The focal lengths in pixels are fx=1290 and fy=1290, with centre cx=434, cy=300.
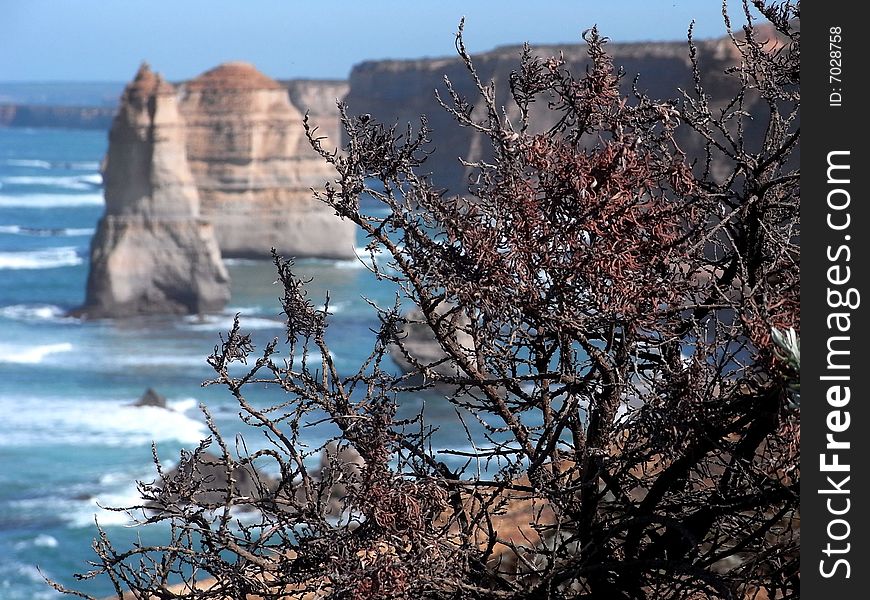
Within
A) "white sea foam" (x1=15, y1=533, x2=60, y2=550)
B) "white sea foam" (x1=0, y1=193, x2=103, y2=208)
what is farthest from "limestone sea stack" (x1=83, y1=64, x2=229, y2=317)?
"white sea foam" (x1=0, y1=193, x2=103, y2=208)

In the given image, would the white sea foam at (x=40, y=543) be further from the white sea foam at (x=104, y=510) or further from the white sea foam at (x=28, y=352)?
the white sea foam at (x=28, y=352)

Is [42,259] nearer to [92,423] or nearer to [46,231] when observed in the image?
[46,231]

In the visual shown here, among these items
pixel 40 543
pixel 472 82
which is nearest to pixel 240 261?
pixel 472 82

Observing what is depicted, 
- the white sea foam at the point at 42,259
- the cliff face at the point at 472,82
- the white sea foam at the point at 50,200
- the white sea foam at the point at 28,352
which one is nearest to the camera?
the white sea foam at the point at 28,352

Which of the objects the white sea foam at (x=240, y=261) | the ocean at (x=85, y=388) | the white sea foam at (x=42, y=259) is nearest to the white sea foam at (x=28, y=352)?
the ocean at (x=85, y=388)

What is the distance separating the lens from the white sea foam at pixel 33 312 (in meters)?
65.1

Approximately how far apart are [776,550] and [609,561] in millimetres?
621

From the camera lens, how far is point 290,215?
76.9 meters

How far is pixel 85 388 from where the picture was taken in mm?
50250

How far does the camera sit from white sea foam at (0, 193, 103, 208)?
346 ft

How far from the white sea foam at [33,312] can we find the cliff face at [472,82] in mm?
20673

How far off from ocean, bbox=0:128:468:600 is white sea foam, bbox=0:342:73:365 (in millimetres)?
66

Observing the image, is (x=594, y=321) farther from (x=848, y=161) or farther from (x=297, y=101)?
(x=297, y=101)

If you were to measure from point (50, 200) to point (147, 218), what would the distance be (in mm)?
52120
